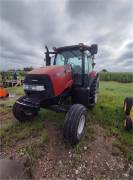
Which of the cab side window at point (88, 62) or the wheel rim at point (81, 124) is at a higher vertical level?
the cab side window at point (88, 62)

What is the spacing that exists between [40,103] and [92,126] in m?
1.66

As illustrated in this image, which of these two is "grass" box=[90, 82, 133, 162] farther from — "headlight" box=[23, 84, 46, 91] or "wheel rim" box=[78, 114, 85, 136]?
"headlight" box=[23, 84, 46, 91]

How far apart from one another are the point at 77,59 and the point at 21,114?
2.31 meters

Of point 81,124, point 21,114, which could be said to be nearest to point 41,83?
point 81,124

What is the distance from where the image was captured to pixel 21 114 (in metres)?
5.04

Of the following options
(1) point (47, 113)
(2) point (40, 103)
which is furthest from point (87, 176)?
(1) point (47, 113)

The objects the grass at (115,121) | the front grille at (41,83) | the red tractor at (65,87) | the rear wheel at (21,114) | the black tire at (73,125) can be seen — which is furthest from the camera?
the rear wheel at (21,114)

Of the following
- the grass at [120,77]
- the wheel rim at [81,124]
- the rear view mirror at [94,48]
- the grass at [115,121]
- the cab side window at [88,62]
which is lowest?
the grass at [115,121]

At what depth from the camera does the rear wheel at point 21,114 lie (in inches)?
192

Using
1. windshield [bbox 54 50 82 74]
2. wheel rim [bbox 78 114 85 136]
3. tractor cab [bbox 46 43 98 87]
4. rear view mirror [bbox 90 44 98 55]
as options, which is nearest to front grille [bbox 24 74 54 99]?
wheel rim [bbox 78 114 85 136]

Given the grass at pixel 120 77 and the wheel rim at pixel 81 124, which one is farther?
the grass at pixel 120 77

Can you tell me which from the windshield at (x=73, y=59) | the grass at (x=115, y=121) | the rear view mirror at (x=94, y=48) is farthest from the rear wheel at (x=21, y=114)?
the rear view mirror at (x=94, y=48)

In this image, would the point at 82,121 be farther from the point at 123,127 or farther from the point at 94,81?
the point at 94,81

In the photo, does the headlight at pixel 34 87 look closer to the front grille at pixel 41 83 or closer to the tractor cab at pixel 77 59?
the front grille at pixel 41 83
